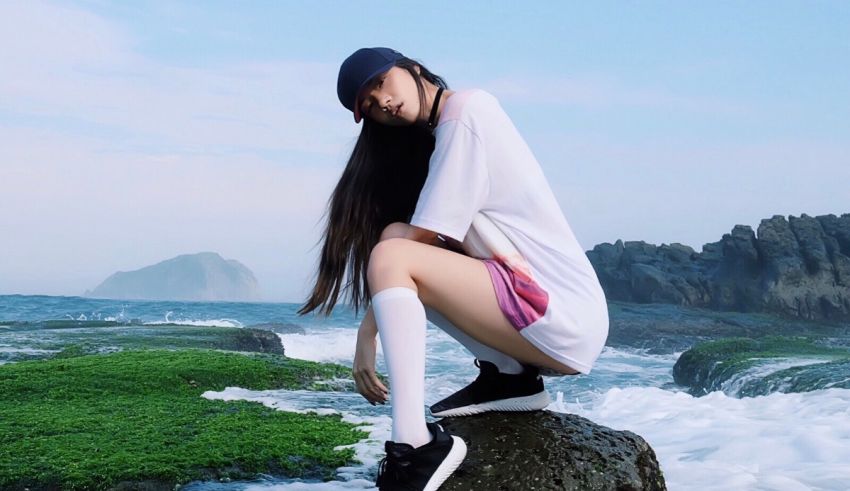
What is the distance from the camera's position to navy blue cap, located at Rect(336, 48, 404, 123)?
11.8ft

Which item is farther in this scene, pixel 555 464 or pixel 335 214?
pixel 335 214

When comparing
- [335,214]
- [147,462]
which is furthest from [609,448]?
[147,462]

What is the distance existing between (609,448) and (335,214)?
1.78 meters

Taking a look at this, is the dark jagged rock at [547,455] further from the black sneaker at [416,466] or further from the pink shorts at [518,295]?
the pink shorts at [518,295]

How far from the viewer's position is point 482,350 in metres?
4.01

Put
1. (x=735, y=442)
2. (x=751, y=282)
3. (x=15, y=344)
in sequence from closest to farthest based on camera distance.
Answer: (x=735, y=442)
(x=15, y=344)
(x=751, y=282)

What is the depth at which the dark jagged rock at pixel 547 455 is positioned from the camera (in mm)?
3680

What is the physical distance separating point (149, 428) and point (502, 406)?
350cm

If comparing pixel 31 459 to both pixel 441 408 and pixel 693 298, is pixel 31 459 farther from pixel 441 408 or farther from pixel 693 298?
pixel 693 298

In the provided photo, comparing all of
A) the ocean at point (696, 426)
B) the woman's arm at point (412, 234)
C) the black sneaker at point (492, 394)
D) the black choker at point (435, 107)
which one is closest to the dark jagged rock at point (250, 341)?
the ocean at point (696, 426)

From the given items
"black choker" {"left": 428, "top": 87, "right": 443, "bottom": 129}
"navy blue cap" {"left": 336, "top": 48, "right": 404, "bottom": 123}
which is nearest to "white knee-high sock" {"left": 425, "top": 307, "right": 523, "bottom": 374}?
"black choker" {"left": 428, "top": 87, "right": 443, "bottom": 129}

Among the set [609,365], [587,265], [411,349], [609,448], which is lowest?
[609,365]

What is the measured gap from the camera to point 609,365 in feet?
77.3

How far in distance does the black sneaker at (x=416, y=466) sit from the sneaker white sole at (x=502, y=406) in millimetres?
705
